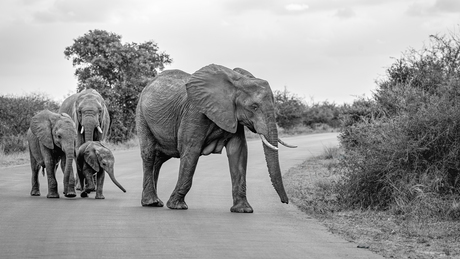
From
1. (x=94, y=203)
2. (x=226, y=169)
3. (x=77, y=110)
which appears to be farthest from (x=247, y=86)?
(x=226, y=169)

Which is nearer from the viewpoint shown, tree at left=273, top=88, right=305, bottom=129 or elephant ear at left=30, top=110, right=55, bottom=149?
elephant ear at left=30, top=110, right=55, bottom=149

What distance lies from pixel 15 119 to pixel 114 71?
669cm

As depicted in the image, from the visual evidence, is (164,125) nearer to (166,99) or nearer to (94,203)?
(166,99)

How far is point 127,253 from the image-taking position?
9.35 meters

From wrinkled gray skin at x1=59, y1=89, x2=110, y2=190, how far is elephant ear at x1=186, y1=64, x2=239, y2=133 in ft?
19.4

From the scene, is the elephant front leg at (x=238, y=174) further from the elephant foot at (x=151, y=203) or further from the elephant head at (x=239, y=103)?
the elephant foot at (x=151, y=203)

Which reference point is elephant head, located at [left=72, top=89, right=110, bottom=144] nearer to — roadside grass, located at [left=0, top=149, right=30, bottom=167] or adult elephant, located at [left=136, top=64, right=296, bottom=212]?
adult elephant, located at [left=136, top=64, right=296, bottom=212]

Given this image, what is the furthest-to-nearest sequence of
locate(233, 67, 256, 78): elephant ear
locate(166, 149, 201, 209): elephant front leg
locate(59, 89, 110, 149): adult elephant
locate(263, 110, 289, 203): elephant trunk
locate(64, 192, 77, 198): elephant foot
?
locate(59, 89, 110, 149): adult elephant, locate(64, 192, 77, 198): elephant foot, locate(233, 67, 256, 78): elephant ear, locate(166, 149, 201, 209): elephant front leg, locate(263, 110, 289, 203): elephant trunk

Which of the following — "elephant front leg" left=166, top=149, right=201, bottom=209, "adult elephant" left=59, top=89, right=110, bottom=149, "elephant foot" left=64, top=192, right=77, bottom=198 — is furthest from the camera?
"adult elephant" left=59, top=89, right=110, bottom=149

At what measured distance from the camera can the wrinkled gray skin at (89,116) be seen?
19484 millimetres

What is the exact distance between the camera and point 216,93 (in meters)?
13.8

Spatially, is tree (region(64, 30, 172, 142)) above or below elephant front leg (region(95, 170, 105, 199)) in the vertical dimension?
above

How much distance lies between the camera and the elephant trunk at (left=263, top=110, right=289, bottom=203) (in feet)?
42.4

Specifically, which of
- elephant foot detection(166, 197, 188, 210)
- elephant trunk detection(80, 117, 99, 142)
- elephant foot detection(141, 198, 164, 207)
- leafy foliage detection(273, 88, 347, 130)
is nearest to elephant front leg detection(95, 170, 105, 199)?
elephant foot detection(141, 198, 164, 207)
